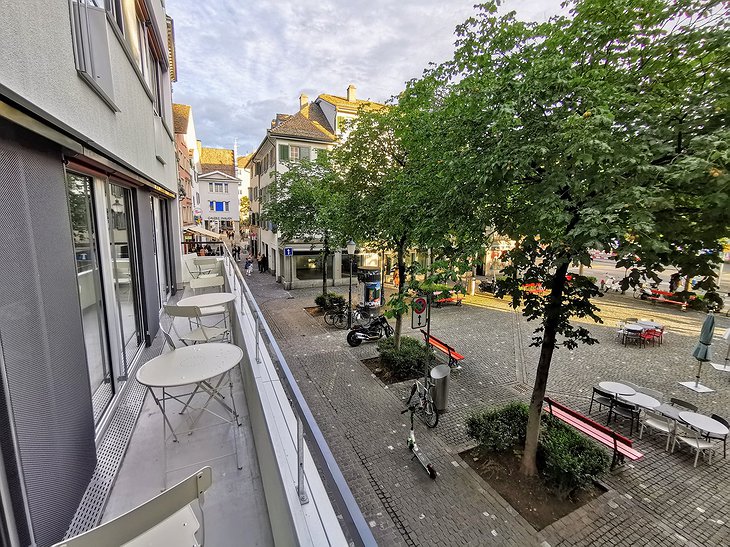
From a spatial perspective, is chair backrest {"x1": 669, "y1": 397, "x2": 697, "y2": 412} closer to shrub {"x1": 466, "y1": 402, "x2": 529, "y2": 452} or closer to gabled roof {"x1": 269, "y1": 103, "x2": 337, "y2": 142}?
shrub {"x1": 466, "y1": 402, "x2": 529, "y2": 452}

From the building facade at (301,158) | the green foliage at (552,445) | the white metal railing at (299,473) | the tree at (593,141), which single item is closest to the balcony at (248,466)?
the white metal railing at (299,473)

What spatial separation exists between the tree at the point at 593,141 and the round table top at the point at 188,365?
3.60 m

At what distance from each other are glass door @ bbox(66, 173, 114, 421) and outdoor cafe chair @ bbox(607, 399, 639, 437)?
31.9 ft

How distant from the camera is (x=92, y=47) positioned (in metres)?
3.45

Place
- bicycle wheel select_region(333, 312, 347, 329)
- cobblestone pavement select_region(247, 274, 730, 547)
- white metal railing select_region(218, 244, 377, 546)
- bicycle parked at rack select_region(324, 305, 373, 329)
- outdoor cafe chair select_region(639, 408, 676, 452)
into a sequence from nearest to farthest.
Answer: white metal railing select_region(218, 244, 377, 546) → cobblestone pavement select_region(247, 274, 730, 547) → outdoor cafe chair select_region(639, 408, 676, 452) → bicycle parked at rack select_region(324, 305, 373, 329) → bicycle wheel select_region(333, 312, 347, 329)

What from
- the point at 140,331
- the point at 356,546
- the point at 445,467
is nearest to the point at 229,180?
the point at 140,331

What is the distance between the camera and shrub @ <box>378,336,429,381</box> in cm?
1009

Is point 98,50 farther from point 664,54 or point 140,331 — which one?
point 664,54

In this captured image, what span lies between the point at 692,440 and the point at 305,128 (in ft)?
83.5

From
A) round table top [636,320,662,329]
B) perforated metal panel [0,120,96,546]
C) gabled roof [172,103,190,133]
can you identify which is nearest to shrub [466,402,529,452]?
perforated metal panel [0,120,96,546]

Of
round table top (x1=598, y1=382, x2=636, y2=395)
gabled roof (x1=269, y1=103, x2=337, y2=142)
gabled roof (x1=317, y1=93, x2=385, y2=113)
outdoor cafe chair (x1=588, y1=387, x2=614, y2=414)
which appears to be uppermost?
gabled roof (x1=317, y1=93, x2=385, y2=113)

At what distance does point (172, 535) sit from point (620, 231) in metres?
4.22

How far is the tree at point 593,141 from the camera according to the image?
346cm

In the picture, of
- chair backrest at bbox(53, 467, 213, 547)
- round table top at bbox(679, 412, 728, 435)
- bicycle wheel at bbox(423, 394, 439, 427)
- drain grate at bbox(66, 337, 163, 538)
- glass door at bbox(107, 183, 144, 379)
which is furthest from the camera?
bicycle wheel at bbox(423, 394, 439, 427)
